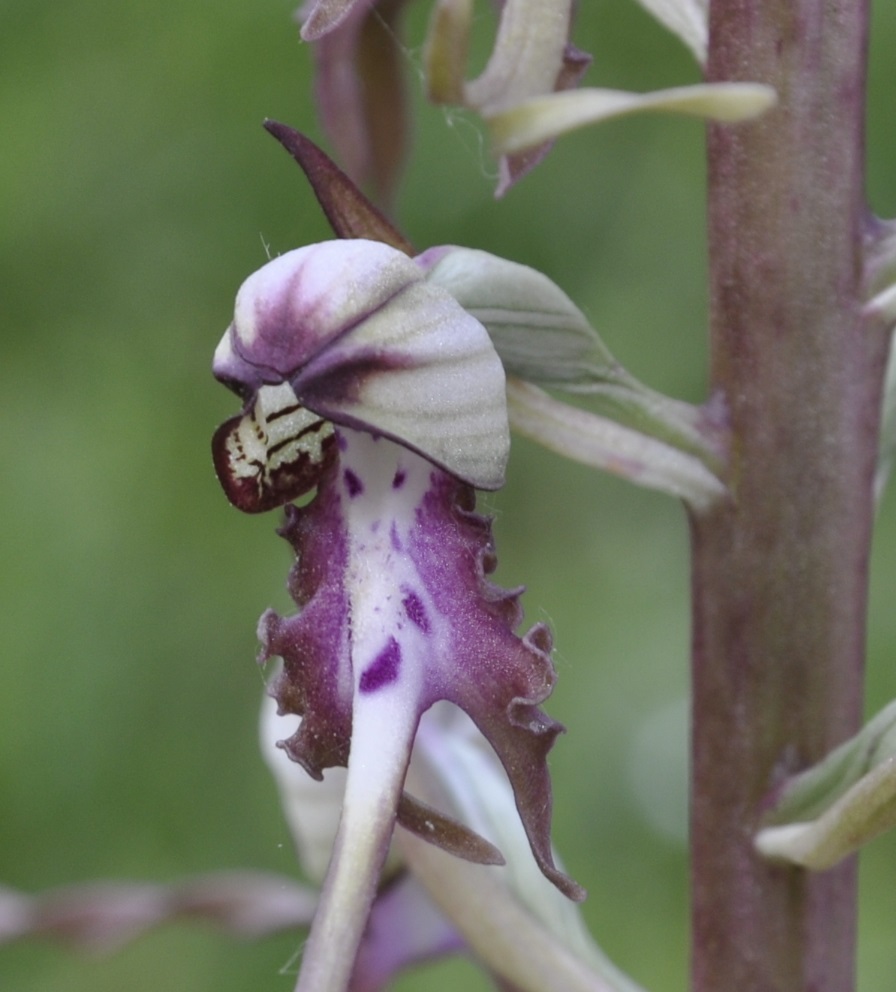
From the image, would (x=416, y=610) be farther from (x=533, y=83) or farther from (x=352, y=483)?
(x=533, y=83)

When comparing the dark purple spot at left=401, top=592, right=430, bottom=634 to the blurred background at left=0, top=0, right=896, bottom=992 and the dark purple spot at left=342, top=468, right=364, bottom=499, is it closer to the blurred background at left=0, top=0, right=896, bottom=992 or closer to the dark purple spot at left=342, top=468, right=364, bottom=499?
the dark purple spot at left=342, top=468, right=364, bottom=499

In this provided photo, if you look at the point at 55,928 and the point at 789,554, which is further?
the point at 55,928

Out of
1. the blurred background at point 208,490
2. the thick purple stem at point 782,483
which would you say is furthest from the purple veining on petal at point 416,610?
the blurred background at point 208,490

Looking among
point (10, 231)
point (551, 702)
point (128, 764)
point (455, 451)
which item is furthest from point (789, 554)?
point (10, 231)

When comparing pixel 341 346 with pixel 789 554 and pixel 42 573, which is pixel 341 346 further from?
pixel 42 573

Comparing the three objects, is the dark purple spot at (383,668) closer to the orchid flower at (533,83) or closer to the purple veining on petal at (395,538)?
the purple veining on petal at (395,538)

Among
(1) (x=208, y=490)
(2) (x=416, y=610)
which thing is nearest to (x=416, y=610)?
(2) (x=416, y=610)
